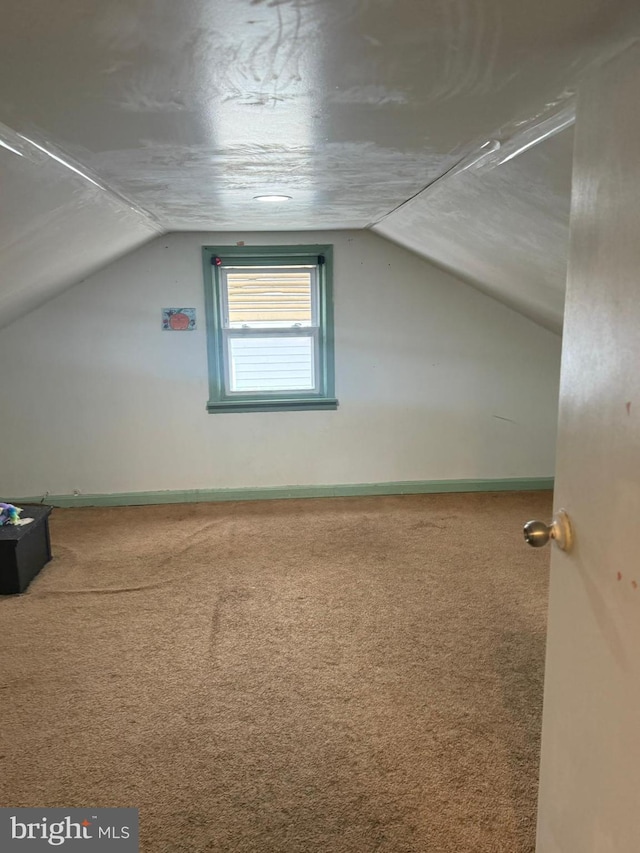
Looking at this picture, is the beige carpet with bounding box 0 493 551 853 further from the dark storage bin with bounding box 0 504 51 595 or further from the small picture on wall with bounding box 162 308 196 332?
the small picture on wall with bounding box 162 308 196 332

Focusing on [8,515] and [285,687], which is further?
[8,515]

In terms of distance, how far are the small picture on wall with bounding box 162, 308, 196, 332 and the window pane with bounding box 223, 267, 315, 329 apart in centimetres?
25

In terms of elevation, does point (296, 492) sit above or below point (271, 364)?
below

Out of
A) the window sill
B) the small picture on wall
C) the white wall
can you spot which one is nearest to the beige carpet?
the white wall

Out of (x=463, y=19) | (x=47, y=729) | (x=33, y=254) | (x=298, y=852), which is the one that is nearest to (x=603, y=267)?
(x=463, y=19)

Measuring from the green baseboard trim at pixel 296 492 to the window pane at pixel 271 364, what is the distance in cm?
73

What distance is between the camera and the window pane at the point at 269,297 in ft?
13.0

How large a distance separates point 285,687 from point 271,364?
7.90 feet

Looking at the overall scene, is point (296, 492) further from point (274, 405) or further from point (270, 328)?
point (270, 328)

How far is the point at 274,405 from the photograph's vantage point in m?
4.04

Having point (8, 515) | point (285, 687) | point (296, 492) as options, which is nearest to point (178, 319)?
point (296, 492)

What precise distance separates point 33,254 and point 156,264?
1.38 m

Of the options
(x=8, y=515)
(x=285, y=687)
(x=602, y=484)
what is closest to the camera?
(x=602, y=484)

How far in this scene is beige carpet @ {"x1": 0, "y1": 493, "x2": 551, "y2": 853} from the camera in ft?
5.14
